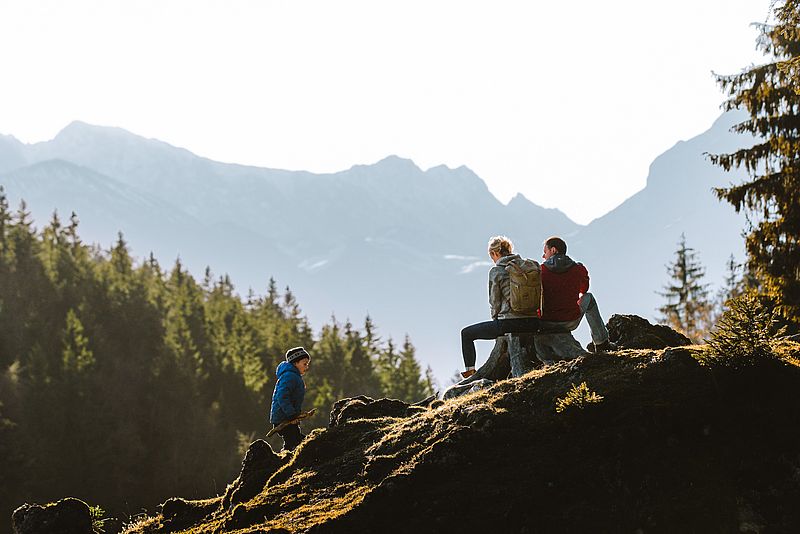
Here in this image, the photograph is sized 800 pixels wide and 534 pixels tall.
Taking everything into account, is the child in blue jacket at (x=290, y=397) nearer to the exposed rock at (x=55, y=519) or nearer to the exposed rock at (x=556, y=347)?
the exposed rock at (x=55, y=519)

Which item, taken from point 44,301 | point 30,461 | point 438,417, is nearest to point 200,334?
point 44,301

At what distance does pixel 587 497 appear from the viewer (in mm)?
6176

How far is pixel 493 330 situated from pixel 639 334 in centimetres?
257

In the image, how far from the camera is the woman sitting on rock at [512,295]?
393 inches

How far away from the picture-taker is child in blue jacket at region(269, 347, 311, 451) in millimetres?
11273

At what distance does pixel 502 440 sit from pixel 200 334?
61.4 metres

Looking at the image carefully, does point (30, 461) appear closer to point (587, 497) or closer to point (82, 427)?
point (82, 427)

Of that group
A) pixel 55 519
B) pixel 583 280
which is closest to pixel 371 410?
pixel 583 280

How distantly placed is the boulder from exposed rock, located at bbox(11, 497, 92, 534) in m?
1.60

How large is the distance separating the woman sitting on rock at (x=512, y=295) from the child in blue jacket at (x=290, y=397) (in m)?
3.20

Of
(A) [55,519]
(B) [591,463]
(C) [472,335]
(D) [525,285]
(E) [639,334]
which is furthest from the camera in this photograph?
(E) [639,334]

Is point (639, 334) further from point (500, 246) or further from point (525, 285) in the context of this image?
point (500, 246)

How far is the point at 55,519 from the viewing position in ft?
25.4

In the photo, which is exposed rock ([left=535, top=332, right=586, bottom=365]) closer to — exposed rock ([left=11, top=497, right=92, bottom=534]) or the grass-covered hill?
the grass-covered hill
